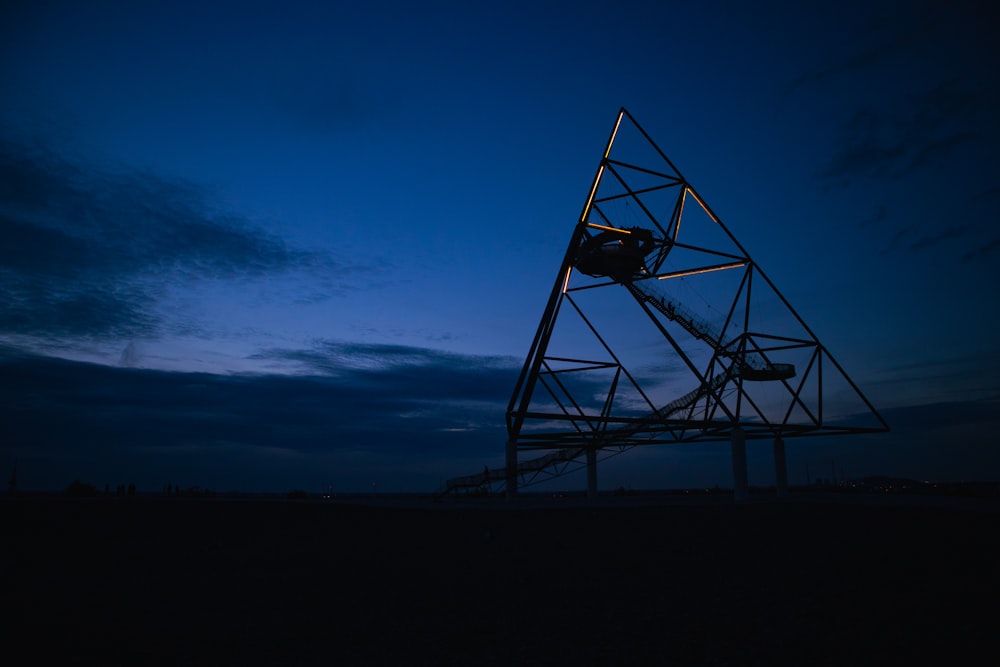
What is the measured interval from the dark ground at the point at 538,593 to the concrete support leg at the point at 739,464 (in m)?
7.66

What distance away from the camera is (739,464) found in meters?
27.8

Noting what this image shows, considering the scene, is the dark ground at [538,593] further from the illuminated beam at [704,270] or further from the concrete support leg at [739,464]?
the illuminated beam at [704,270]

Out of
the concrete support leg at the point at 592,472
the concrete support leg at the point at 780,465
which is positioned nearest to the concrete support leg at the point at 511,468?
the concrete support leg at the point at 592,472

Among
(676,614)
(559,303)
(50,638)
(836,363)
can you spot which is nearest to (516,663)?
(676,614)

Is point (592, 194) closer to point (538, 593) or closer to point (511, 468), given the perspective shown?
point (511, 468)

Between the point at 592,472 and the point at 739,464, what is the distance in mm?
9609

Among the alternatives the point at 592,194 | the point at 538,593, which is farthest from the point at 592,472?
the point at 538,593

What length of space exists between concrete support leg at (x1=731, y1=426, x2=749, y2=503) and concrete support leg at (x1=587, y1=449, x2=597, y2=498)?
29.3 ft

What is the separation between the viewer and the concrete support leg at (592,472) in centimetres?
3562

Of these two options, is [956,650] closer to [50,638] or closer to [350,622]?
[350,622]

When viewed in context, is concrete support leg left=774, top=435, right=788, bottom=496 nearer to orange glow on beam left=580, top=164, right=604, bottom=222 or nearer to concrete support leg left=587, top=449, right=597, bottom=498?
concrete support leg left=587, top=449, right=597, bottom=498

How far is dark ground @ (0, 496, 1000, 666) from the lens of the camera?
7.99 metres

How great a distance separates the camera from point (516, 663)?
7734 millimetres

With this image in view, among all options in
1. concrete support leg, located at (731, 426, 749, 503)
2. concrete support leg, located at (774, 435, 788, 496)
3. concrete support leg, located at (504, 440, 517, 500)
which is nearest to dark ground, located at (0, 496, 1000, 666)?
concrete support leg, located at (731, 426, 749, 503)
